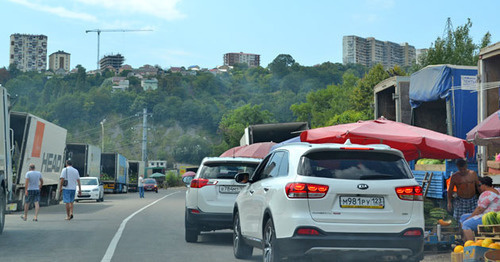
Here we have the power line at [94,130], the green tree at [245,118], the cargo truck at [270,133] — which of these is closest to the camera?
the cargo truck at [270,133]

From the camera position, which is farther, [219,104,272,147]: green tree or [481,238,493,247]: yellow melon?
[219,104,272,147]: green tree

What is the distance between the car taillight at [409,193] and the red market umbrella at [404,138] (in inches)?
169

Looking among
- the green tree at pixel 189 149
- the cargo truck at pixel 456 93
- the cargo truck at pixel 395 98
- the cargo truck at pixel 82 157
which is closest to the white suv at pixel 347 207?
the cargo truck at pixel 456 93

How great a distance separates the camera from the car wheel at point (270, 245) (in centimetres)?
829

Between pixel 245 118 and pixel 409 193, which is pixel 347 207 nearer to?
pixel 409 193

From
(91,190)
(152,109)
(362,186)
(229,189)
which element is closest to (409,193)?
(362,186)

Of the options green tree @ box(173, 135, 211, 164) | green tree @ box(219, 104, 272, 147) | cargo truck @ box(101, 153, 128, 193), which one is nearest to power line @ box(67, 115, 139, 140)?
green tree @ box(173, 135, 211, 164)

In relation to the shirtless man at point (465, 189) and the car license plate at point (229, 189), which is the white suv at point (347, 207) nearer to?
the shirtless man at point (465, 189)

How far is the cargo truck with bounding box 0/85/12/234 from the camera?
15107mm

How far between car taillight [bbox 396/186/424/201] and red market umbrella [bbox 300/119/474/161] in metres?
4.30

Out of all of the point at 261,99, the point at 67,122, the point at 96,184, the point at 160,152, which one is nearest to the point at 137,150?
the point at 160,152

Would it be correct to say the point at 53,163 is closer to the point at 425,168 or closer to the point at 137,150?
the point at 425,168

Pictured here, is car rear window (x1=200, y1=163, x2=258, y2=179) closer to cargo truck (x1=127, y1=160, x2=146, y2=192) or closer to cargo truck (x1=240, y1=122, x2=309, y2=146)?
cargo truck (x1=240, y1=122, x2=309, y2=146)

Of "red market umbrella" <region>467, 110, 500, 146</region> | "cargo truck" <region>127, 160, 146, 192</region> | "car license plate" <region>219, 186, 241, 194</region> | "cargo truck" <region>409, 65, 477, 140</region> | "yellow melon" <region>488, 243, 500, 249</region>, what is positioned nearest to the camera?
"yellow melon" <region>488, 243, 500, 249</region>
